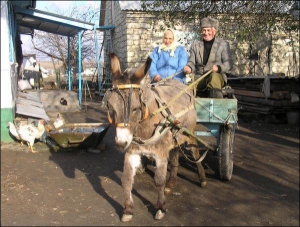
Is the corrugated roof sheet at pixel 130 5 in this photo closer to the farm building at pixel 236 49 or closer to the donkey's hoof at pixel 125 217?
the farm building at pixel 236 49

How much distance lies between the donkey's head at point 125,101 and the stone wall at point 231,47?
13.1 meters

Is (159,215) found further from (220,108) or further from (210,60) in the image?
(210,60)

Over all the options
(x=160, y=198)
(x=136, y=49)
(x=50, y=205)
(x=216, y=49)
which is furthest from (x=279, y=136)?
(x=136, y=49)

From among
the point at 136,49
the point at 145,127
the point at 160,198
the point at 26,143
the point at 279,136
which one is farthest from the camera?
the point at 136,49

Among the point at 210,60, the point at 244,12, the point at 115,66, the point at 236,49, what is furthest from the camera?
the point at 236,49

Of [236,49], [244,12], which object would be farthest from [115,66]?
[236,49]

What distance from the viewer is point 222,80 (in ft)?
17.7

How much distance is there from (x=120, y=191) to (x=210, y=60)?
250 centimetres

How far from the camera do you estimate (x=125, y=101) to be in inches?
133

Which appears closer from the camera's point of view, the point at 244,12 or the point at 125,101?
the point at 125,101

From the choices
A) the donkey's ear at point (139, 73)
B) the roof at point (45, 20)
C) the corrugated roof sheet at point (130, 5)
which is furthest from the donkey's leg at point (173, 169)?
the corrugated roof sheet at point (130, 5)

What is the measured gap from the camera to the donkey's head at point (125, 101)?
3354 mm

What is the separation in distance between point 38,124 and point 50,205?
3519 mm

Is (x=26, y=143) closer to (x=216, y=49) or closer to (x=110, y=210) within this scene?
(x=110, y=210)
